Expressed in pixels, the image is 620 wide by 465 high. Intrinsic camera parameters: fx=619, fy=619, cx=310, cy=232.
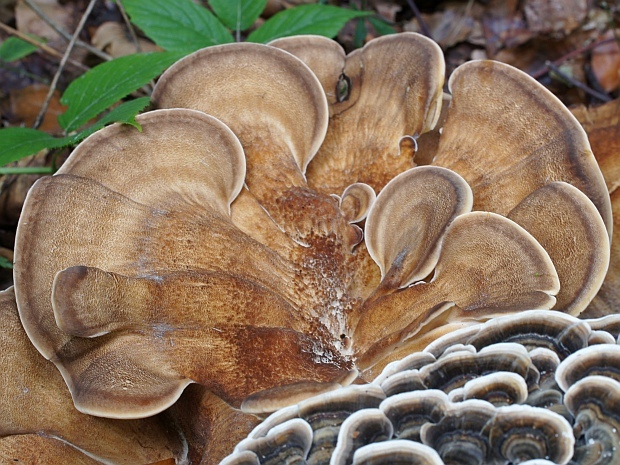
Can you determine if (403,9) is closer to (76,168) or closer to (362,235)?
(362,235)

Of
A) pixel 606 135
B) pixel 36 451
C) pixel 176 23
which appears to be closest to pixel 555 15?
pixel 606 135

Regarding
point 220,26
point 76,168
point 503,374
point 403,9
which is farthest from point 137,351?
point 403,9

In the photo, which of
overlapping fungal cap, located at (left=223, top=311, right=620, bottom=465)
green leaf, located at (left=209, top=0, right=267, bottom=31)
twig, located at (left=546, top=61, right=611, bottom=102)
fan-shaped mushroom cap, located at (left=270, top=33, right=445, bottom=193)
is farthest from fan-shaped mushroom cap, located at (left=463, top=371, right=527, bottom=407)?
twig, located at (left=546, top=61, right=611, bottom=102)

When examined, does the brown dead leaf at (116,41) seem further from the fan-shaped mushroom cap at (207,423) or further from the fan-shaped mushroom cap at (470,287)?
the fan-shaped mushroom cap at (470,287)

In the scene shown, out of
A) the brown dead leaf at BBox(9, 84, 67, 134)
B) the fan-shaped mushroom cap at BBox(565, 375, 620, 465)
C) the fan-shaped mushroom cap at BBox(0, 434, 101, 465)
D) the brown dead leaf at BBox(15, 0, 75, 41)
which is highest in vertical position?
the fan-shaped mushroom cap at BBox(565, 375, 620, 465)

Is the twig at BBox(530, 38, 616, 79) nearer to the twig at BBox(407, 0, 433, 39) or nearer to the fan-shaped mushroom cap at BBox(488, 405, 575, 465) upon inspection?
the twig at BBox(407, 0, 433, 39)
